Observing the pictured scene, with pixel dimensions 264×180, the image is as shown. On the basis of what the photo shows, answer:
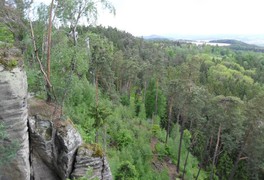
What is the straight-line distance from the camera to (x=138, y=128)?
32.0 meters

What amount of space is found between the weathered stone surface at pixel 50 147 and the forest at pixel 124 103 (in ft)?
3.60

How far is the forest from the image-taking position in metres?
11.8

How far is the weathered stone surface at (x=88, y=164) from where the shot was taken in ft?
33.9

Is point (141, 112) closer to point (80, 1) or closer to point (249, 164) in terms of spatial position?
point (249, 164)

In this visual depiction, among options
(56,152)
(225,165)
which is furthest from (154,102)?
(56,152)

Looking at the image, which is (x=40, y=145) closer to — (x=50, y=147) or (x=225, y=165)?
(x=50, y=147)

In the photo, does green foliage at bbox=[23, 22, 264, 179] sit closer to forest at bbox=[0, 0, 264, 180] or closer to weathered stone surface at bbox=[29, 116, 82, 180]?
forest at bbox=[0, 0, 264, 180]

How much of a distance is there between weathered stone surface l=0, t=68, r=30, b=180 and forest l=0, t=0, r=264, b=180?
66 centimetres

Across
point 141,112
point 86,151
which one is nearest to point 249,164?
point 141,112

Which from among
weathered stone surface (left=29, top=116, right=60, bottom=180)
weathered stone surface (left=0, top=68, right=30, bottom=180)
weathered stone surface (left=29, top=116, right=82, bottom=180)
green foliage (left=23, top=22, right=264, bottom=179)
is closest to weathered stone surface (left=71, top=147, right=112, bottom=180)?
weathered stone surface (left=29, top=116, right=82, bottom=180)

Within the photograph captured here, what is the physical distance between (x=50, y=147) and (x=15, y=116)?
2.18 meters

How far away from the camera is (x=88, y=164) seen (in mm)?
10500

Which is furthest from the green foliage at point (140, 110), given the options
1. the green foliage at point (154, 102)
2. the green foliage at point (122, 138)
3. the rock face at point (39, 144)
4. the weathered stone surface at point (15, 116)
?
the weathered stone surface at point (15, 116)

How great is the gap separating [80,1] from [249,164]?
25903 mm
